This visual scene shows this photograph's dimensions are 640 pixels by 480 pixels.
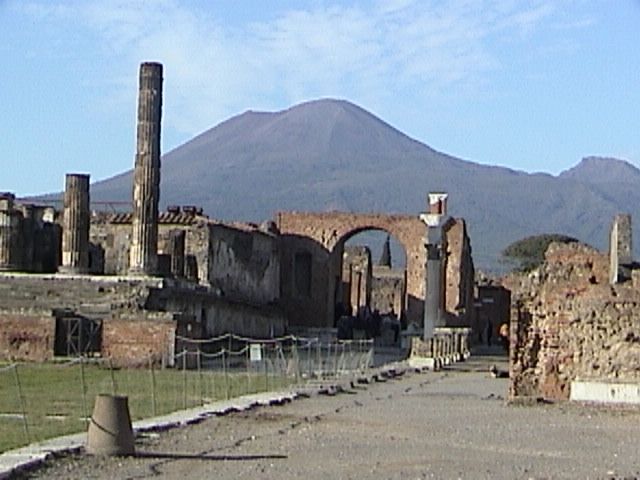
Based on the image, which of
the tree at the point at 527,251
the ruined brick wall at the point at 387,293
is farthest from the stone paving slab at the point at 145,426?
the tree at the point at 527,251

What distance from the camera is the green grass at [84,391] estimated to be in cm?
1998

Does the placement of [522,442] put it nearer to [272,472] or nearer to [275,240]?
[272,472]

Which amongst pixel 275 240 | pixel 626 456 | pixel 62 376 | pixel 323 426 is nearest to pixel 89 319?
pixel 62 376

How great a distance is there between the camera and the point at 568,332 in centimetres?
2772

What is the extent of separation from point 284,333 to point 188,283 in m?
16.4

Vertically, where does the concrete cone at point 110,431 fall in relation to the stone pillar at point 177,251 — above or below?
below

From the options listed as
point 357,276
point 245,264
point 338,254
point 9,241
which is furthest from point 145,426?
point 357,276

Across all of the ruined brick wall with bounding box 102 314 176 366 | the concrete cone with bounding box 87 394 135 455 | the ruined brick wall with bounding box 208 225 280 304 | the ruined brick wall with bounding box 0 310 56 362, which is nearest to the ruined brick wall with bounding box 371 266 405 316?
the ruined brick wall with bounding box 208 225 280 304

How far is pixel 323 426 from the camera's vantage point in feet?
69.2

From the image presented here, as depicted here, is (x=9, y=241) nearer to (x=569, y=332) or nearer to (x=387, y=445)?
(x=569, y=332)

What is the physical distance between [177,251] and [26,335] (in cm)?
1635

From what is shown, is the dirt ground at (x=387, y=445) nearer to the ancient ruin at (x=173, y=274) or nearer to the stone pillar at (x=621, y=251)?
the stone pillar at (x=621, y=251)

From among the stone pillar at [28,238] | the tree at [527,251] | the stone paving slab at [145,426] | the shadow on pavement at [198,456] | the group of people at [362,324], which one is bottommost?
the shadow on pavement at [198,456]

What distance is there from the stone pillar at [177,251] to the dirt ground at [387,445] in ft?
83.6
